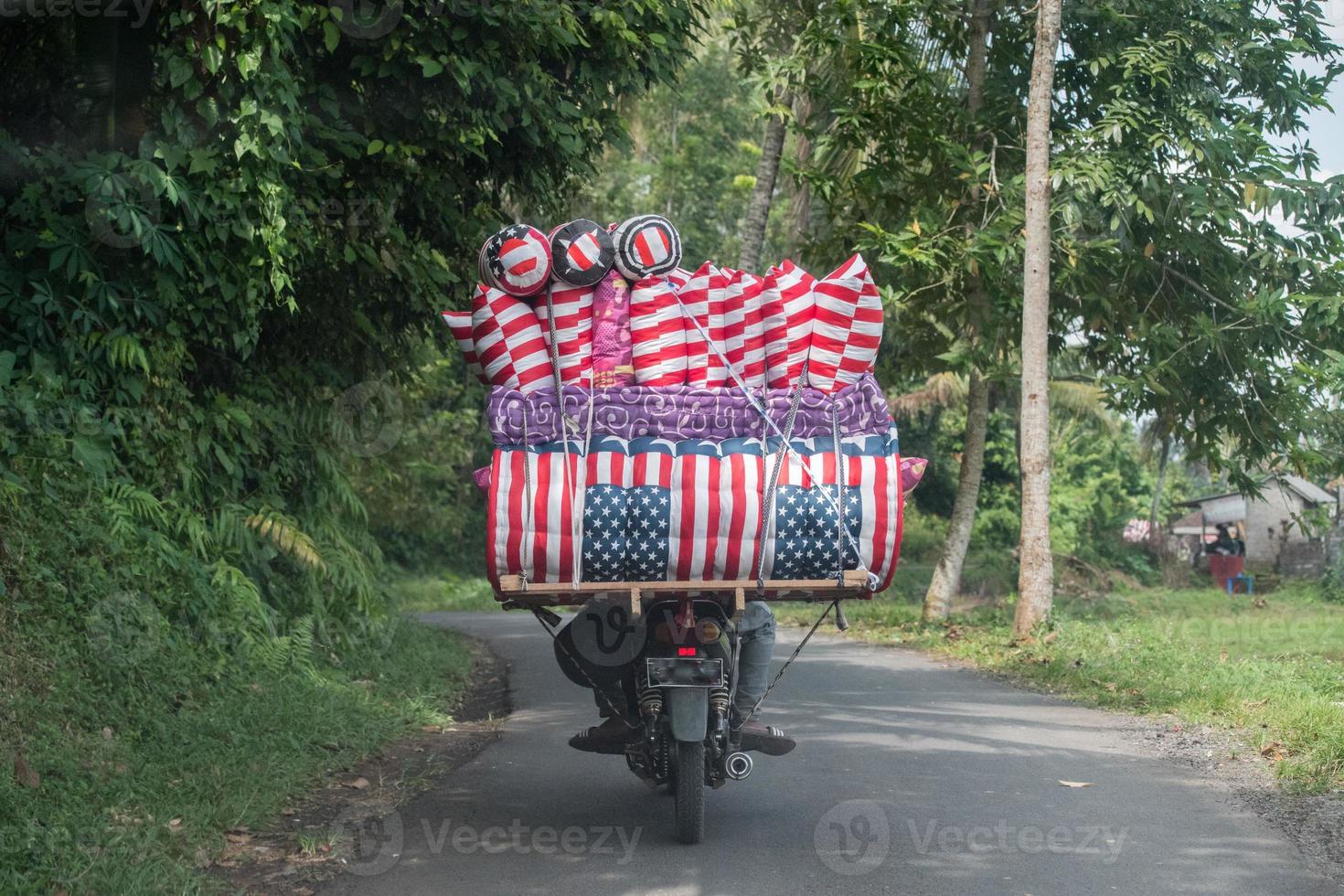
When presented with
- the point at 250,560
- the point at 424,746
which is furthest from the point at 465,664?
the point at 424,746

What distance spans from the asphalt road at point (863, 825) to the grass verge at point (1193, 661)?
30.5 inches

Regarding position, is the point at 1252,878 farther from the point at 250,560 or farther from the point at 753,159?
the point at 753,159

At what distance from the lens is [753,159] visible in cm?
3612

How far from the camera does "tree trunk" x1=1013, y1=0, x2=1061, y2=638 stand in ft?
47.9

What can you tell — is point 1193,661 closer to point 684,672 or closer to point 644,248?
point 684,672

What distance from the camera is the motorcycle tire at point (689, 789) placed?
590 centimetres

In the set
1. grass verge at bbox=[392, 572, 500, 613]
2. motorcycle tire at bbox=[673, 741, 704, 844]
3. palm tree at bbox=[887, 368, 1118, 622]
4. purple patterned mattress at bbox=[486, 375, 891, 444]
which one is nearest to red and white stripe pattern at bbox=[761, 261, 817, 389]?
purple patterned mattress at bbox=[486, 375, 891, 444]

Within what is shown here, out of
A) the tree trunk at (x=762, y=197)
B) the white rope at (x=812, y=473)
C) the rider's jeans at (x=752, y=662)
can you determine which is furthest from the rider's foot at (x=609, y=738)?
the tree trunk at (x=762, y=197)

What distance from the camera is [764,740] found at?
22.0 ft

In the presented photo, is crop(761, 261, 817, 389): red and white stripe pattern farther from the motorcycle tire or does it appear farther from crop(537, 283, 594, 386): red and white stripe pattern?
the motorcycle tire

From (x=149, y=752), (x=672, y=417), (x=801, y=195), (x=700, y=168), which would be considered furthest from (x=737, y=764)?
(x=700, y=168)

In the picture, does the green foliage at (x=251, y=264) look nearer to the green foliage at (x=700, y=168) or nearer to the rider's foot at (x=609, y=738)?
the rider's foot at (x=609, y=738)

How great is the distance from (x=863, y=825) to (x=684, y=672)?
1.08 meters

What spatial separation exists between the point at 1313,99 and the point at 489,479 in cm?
1269
